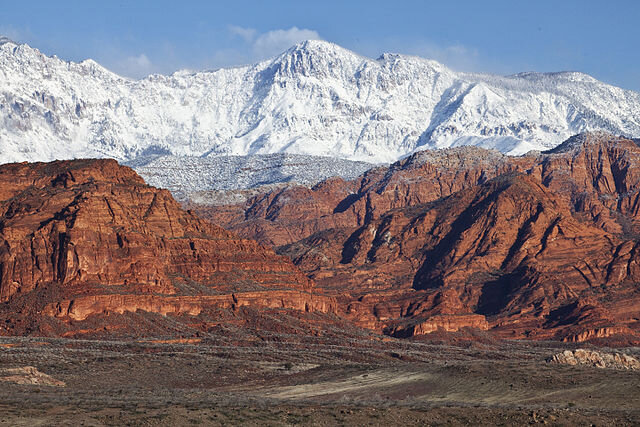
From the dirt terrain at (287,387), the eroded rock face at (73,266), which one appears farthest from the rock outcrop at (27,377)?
the eroded rock face at (73,266)

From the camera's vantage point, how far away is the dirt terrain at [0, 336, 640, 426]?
97062 mm

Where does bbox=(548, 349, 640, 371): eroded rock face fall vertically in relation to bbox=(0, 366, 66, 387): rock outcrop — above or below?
above

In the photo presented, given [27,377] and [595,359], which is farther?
[595,359]

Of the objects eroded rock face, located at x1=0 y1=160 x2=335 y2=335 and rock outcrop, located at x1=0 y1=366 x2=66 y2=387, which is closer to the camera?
rock outcrop, located at x1=0 y1=366 x2=66 y2=387

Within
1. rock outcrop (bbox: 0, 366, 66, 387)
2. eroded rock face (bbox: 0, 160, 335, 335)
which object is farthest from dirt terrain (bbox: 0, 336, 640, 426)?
eroded rock face (bbox: 0, 160, 335, 335)

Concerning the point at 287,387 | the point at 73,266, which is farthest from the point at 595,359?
the point at 73,266

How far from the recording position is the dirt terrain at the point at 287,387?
97.1 meters

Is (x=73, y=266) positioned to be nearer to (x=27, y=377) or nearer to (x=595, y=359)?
(x=27, y=377)

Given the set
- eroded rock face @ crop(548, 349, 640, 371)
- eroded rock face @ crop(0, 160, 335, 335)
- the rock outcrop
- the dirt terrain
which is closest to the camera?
the dirt terrain

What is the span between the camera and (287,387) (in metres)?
140

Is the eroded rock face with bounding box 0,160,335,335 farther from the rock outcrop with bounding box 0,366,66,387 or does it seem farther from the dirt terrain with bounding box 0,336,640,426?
the rock outcrop with bounding box 0,366,66,387

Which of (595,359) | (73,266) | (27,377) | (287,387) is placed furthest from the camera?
(73,266)

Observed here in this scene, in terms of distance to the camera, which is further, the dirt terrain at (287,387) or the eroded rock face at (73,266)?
the eroded rock face at (73,266)

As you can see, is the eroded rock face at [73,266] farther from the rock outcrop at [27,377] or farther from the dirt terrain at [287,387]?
the rock outcrop at [27,377]
